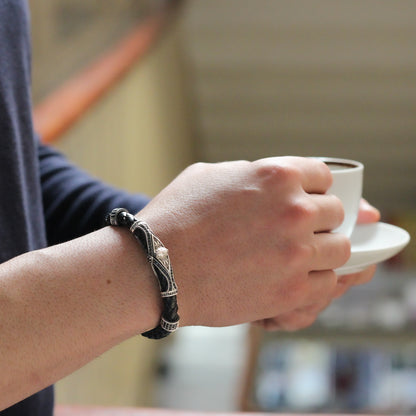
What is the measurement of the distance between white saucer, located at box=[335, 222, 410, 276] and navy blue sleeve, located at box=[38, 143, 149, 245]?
249 mm

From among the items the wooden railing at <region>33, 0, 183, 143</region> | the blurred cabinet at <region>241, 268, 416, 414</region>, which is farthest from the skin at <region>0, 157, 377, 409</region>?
the blurred cabinet at <region>241, 268, 416, 414</region>

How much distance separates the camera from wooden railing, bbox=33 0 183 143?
149 centimetres

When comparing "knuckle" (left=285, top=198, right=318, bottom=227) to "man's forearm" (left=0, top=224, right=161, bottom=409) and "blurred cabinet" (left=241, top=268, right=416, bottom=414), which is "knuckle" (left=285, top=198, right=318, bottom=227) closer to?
"man's forearm" (left=0, top=224, right=161, bottom=409)

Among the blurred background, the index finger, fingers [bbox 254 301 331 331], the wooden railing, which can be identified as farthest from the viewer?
the blurred background

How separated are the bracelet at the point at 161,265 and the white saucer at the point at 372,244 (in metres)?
0.21

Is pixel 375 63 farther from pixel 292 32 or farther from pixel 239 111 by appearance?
pixel 239 111

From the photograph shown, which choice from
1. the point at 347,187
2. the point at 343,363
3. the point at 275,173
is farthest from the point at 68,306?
the point at 343,363

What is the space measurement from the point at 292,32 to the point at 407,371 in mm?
1732

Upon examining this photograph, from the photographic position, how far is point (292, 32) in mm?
3213

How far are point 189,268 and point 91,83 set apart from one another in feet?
4.71

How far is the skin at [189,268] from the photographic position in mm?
462

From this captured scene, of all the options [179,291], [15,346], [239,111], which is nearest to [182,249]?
[179,291]

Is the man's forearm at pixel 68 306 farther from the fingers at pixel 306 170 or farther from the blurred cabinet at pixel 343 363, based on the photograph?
the blurred cabinet at pixel 343 363

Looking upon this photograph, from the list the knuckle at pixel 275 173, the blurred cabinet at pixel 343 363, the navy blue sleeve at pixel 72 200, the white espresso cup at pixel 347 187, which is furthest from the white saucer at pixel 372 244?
the blurred cabinet at pixel 343 363
